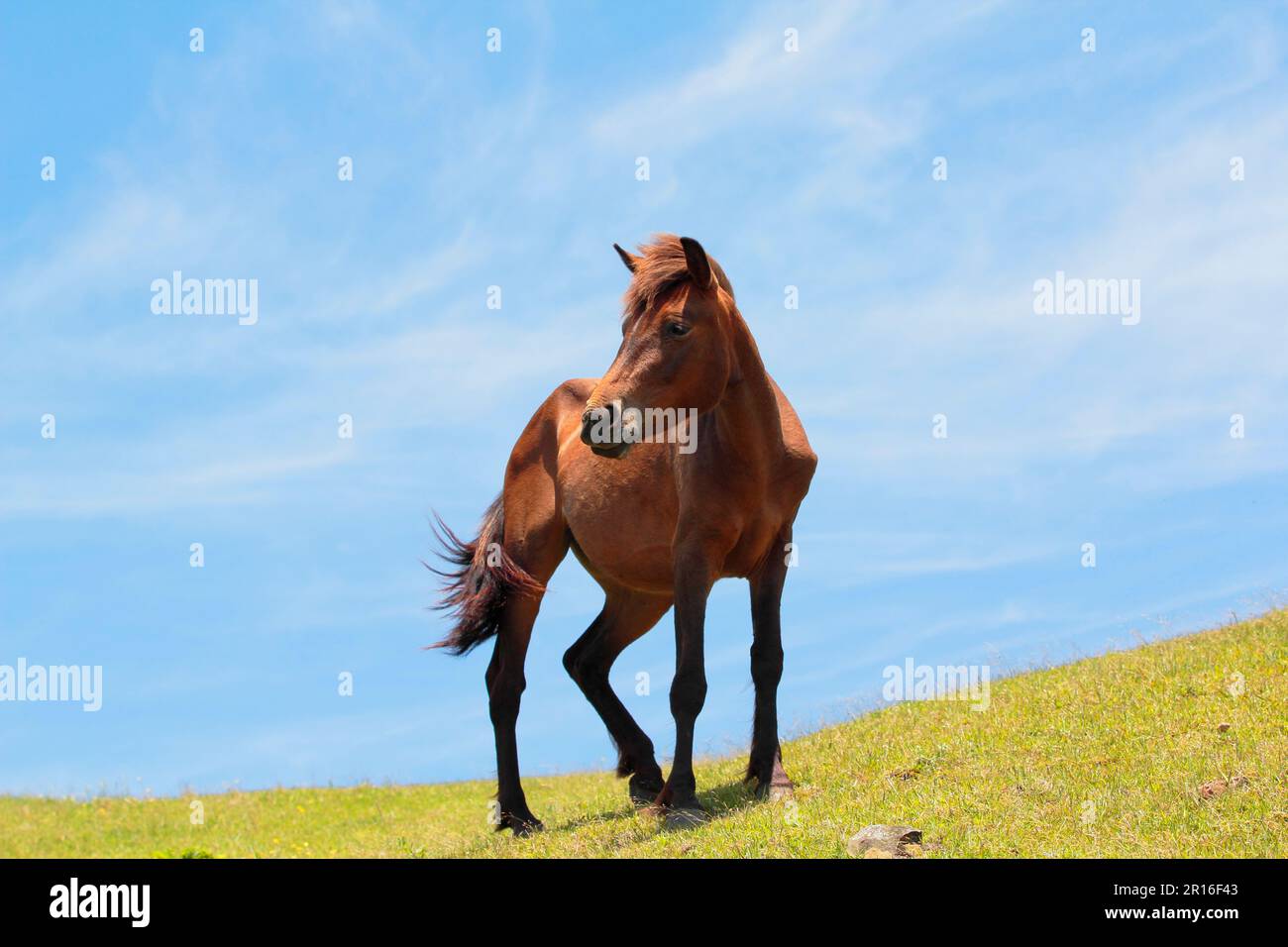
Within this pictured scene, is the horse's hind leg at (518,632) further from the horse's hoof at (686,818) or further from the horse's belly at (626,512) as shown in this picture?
the horse's hoof at (686,818)

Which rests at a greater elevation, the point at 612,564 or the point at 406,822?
the point at 612,564

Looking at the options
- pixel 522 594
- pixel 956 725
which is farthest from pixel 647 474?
pixel 956 725

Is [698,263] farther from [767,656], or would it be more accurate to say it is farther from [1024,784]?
[1024,784]

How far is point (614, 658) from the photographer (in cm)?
1262

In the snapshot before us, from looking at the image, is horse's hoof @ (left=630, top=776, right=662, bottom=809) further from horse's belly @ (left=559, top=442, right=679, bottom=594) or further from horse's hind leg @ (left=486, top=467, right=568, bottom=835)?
horse's belly @ (left=559, top=442, right=679, bottom=594)

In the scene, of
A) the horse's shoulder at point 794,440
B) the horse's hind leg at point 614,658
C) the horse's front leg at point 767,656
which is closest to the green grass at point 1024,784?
the horse's front leg at point 767,656

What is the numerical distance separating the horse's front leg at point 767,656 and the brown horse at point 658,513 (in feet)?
0.04

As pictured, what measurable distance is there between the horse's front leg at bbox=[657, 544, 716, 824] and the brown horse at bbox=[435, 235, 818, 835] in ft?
0.04

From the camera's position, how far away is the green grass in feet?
26.8

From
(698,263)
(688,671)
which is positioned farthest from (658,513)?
(698,263)
